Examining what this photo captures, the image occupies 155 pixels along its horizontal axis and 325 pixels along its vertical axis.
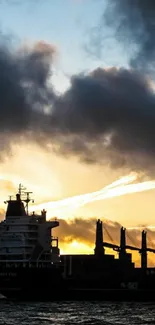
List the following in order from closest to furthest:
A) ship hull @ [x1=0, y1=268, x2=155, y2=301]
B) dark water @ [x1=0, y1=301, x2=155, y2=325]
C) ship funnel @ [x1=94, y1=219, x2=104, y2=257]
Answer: dark water @ [x1=0, y1=301, x2=155, y2=325]
ship hull @ [x1=0, y1=268, x2=155, y2=301]
ship funnel @ [x1=94, y1=219, x2=104, y2=257]

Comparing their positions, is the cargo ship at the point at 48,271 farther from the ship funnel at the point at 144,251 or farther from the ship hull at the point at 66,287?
the ship funnel at the point at 144,251

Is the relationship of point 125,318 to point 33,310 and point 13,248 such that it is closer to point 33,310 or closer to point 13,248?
point 33,310

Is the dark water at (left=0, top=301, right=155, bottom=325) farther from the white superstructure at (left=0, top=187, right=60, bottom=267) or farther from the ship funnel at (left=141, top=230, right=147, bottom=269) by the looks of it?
the ship funnel at (left=141, top=230, right=147, bottom=269)

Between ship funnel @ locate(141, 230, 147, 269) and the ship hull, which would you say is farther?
ship funnel @ locate(141, 230, 147, 269)

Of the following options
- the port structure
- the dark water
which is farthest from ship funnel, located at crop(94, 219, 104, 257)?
the dark water

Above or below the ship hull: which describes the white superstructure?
above

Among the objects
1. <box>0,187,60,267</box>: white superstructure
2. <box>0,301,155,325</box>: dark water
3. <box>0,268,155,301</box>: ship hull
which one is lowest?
<box>0,301,155,325</box>: dark water

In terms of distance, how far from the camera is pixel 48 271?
95500 mm

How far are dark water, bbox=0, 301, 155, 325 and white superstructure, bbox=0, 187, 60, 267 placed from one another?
18.0m

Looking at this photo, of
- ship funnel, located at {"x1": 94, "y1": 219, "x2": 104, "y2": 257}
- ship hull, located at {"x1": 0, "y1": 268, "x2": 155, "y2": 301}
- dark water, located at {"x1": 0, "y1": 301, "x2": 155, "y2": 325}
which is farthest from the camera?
ship funnel, located at {"x1": 94, "y1": 219, "x2": 104, "y2": 257}

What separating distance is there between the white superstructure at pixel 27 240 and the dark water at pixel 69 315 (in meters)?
18.0

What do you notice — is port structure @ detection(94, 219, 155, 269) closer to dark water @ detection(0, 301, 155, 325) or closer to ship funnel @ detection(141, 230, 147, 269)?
ship funnel @ detection(141, 230, 147, 269)

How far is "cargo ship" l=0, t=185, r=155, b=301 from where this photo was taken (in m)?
93.6

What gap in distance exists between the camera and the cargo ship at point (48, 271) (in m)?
93.6
